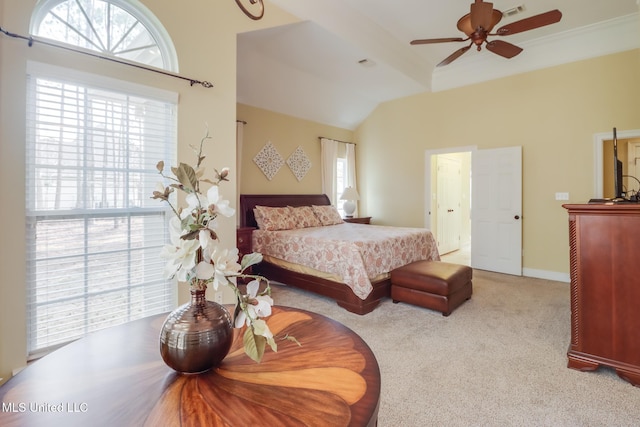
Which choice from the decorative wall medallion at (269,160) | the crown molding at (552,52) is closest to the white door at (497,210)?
the crown molding at (552,52)

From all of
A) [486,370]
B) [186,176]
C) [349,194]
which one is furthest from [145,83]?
[349,194]

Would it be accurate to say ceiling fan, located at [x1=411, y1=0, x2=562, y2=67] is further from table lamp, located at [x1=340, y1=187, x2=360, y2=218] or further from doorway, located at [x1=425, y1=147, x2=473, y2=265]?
table lamp, located at [x1=340, y1=187, x2=360, y2=218]

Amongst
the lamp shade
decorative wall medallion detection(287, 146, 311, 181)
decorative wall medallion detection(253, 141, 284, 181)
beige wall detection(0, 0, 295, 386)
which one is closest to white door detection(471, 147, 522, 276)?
the lamp shade

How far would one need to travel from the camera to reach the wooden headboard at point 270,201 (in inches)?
189

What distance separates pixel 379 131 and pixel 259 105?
2561 millimetres

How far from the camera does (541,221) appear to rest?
465 cm

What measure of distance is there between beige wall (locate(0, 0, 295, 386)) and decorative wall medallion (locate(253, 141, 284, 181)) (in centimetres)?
218

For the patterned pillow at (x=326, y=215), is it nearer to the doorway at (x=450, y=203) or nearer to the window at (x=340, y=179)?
the window at (x=340, y=179)

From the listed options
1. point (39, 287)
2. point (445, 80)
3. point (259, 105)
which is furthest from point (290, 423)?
point (445, 80)

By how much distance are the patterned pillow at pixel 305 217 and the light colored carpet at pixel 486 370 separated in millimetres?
1575

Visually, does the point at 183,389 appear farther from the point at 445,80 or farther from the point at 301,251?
the point at 445,80

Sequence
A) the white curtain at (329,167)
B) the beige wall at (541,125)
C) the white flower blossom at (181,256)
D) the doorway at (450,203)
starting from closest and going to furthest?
the white flower blossom at (181,256), the beige wall at (541,125), the doorway at (450,203), the white curtain at (329,167)

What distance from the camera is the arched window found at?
2.20 m

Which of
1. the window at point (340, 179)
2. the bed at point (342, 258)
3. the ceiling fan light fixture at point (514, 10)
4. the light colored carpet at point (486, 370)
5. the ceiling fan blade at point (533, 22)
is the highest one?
the ceiling fan light fixture at point (514, 10)
